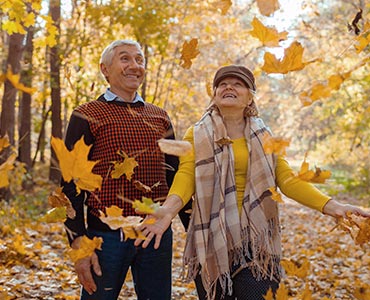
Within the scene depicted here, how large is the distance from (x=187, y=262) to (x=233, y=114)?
791mm

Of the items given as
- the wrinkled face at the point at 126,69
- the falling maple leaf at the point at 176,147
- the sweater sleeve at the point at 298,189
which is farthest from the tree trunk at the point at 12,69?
the falling maple leaf at the point at 176,147

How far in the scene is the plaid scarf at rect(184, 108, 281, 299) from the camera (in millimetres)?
2434

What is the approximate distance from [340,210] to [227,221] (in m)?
0.53

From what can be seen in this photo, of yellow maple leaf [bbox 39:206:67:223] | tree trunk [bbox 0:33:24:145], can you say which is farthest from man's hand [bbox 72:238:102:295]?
tree trunk [bbox 0:33:24:145]

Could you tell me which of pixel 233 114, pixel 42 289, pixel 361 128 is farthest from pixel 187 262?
pixel 361 128

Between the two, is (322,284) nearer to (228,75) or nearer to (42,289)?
(42,289)

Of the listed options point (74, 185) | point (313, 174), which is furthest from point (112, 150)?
point (313, 174)

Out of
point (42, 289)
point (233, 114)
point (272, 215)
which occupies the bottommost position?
point (42, 289)

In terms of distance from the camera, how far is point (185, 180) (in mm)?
2469

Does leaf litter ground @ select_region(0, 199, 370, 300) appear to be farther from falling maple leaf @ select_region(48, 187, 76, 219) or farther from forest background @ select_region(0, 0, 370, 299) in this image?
falling maple leaf @ select_region(48, 187, 76, 219)

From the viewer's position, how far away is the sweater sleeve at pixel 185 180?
240cm

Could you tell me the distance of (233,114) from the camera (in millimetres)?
2621

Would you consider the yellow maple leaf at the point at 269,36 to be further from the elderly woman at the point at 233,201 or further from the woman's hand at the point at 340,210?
the woman's hand at the point at 340,210

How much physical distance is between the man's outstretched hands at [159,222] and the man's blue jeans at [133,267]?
1.15 ft
